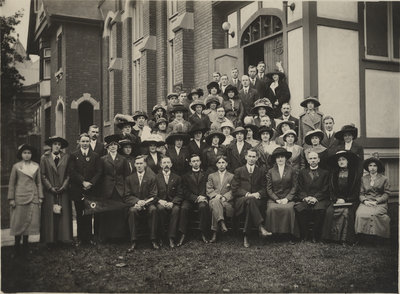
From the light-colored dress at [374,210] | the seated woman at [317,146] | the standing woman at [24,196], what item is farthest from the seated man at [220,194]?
the standing woman at [24,196]

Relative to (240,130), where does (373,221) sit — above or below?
below

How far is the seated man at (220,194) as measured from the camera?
6477 millimetres

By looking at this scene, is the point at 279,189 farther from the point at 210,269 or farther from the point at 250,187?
the point at 210,269

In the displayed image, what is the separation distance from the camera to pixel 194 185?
679 cm

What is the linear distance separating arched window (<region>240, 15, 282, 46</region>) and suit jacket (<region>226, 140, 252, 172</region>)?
298 centimetres

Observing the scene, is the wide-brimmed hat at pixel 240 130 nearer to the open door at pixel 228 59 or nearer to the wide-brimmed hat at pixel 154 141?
the wide-brimmed hat at pixel 154 141

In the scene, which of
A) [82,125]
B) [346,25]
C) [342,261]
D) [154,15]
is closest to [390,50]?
[346,25]

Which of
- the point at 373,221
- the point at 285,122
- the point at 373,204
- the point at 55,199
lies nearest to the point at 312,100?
the point at 285,122

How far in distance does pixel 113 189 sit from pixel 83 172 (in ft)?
1.69

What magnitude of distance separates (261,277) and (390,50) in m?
5.46

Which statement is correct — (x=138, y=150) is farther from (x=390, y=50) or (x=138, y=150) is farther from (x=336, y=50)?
(x=390, y=50)

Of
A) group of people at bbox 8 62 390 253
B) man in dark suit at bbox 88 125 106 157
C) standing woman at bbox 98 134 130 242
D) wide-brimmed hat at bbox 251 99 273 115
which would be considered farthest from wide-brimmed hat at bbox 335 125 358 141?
man in dark suit at bbox 88 125 106 157

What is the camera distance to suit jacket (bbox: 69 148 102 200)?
21.5 ft

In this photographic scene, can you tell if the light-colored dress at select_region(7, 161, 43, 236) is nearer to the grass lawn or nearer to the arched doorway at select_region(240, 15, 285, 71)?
the grass lawn
